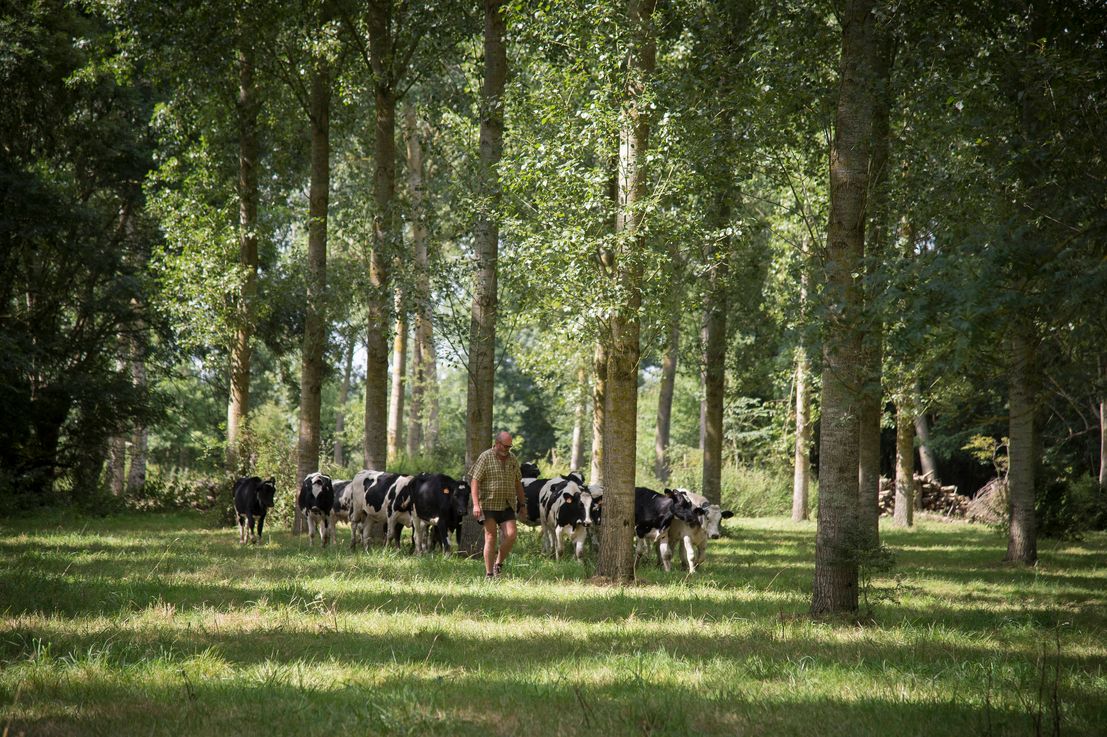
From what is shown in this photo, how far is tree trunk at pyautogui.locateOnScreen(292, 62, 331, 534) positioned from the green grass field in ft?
21.6

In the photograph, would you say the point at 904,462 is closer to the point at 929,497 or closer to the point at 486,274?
the point at 929,497

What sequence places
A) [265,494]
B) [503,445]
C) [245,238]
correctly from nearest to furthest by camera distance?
[503,445], [265,494], [245,238]

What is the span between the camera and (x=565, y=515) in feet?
60.5

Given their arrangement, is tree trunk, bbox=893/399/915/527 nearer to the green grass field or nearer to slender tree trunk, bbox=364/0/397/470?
the green grass field

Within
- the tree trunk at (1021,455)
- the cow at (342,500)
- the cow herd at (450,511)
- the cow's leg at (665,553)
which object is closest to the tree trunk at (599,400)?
the cow herd at (450,511)

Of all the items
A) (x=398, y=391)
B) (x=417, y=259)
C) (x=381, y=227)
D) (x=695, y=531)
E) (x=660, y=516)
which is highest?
(x=417, y=259)

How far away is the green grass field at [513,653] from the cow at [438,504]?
2.49m

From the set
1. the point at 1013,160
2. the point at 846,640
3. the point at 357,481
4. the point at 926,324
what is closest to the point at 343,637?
the point at 846,640

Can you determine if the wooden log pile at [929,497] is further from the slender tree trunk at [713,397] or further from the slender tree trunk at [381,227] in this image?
the slender tree trunk at [381,227]

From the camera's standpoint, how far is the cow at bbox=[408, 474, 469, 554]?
18094 millimetres

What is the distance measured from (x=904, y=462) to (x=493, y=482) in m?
17.8

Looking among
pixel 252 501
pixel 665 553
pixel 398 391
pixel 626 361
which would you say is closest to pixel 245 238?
pixel 252 501

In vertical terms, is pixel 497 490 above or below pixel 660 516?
above

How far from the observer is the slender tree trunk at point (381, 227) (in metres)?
19.9
